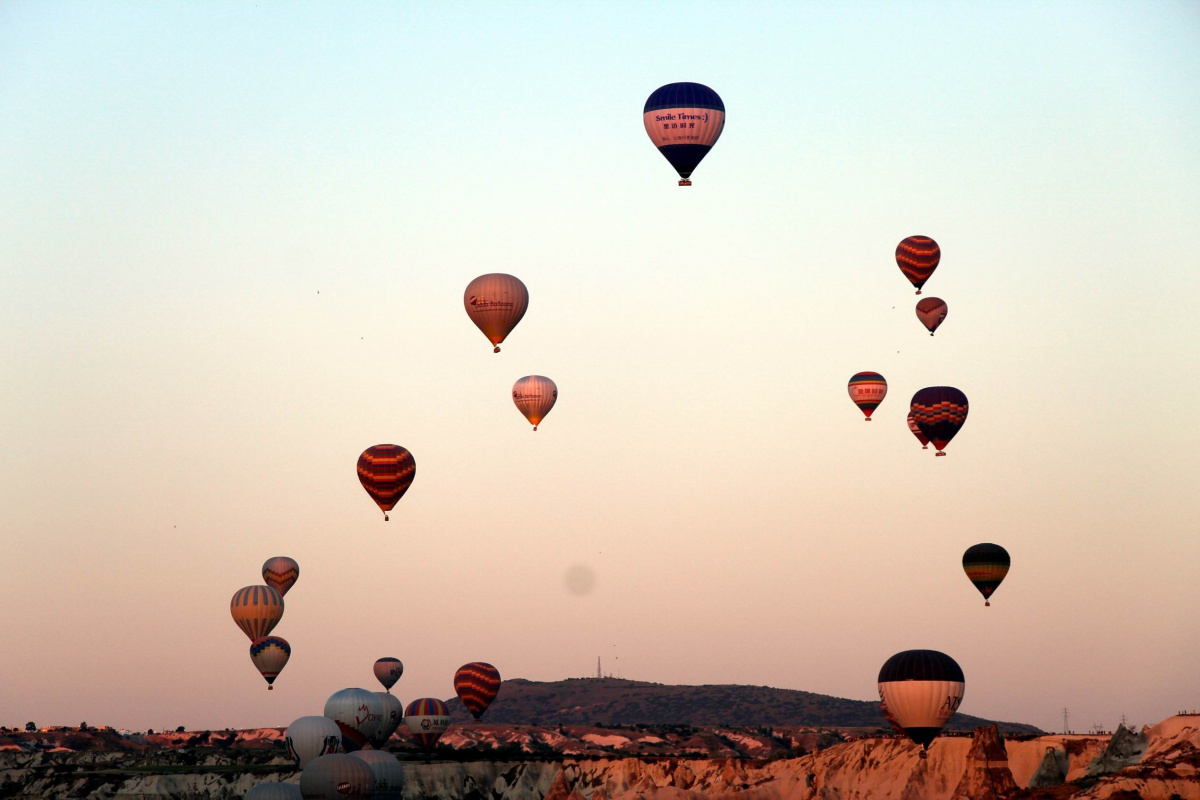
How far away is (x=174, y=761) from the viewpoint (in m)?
136

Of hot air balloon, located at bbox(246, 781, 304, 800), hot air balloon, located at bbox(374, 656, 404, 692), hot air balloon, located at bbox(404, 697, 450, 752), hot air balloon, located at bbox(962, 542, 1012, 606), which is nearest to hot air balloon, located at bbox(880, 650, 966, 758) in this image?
hot air balloon, located at bbox(962, 542, 1012, 606)

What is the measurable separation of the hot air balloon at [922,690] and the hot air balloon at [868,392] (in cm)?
2418

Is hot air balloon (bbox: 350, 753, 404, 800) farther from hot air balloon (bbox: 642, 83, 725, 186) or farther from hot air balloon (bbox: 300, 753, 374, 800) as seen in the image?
hot air balloon (bbox: 642, 83, 725, 186)

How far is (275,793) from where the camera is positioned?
292 ft

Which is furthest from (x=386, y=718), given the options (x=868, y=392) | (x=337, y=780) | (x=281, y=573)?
(x=868, y=392)

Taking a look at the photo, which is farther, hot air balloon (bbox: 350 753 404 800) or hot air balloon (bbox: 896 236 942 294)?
hot air balloon (bbox: 350 753 404 800)

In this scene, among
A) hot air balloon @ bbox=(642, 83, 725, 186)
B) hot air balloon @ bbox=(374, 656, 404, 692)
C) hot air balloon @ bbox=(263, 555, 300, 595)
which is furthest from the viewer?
hot air balloon @ bbox=(374, 656, 404, 692)

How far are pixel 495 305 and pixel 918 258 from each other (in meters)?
24.9

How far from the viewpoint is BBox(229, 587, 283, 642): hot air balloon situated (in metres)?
108

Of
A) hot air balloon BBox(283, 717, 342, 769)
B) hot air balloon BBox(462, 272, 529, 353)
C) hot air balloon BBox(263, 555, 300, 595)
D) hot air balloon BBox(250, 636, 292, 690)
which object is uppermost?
hot air balloon BBox(462, 272, 529, 353)

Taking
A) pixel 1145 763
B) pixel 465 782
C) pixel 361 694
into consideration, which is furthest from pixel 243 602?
pixel 1145 763

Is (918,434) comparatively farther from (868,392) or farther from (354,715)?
(354,715)

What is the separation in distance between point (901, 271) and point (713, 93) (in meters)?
20.1

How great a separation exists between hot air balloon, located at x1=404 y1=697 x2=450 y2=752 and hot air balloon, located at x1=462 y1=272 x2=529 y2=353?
2078 inches
